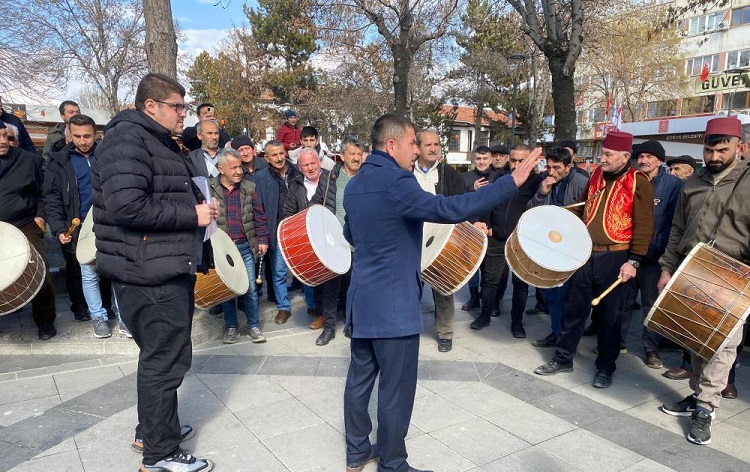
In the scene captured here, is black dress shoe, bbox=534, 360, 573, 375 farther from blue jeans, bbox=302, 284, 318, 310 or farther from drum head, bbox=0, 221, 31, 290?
drum head, bbox=0, 221, 31, 290

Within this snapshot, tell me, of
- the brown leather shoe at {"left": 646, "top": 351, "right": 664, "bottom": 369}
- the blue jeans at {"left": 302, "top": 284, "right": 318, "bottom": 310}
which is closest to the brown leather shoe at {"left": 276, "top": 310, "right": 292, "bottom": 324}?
the blue jeans at {"left": 302, "top": 284, "right": 318, "bottom": 310}

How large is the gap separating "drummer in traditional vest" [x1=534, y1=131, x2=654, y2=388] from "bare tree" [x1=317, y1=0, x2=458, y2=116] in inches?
415

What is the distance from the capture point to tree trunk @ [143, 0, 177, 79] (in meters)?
6.52

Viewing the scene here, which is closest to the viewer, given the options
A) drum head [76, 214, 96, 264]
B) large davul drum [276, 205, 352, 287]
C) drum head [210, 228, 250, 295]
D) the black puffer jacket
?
the black puffer jacket

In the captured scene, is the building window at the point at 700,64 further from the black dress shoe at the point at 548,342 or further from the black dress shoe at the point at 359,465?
the black dress shoe at the point at 359,465

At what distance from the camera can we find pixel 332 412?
3941 mm

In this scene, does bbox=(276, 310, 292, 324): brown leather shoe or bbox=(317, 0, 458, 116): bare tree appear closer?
bbox=(276, 310, 292, 324): brown leather shoe

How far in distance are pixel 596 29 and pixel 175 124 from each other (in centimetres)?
1739

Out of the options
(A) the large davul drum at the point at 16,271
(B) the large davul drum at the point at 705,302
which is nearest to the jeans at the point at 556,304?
(B) the large davul drum at the point at 705,302

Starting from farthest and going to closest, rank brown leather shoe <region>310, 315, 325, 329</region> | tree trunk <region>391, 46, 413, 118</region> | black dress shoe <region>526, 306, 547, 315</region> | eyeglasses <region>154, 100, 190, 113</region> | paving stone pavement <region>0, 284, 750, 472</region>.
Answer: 1. tree trunk <region>391, 46, 413, 118</region>
2. black dress shoe <region>526, 306, 547, 315</region>
3. brown leather shoe <region>310, 315, 325, 329</region>
4. paving stone pavement <region>0, 284, 750, 472</region>
5. eyeglasses <region>154, 100, 190, 113</region>

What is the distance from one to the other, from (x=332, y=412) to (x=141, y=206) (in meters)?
2.09

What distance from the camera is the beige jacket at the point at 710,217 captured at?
3.53 metres

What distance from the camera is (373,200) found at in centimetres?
284

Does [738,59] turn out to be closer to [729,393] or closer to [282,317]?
[729,393]
